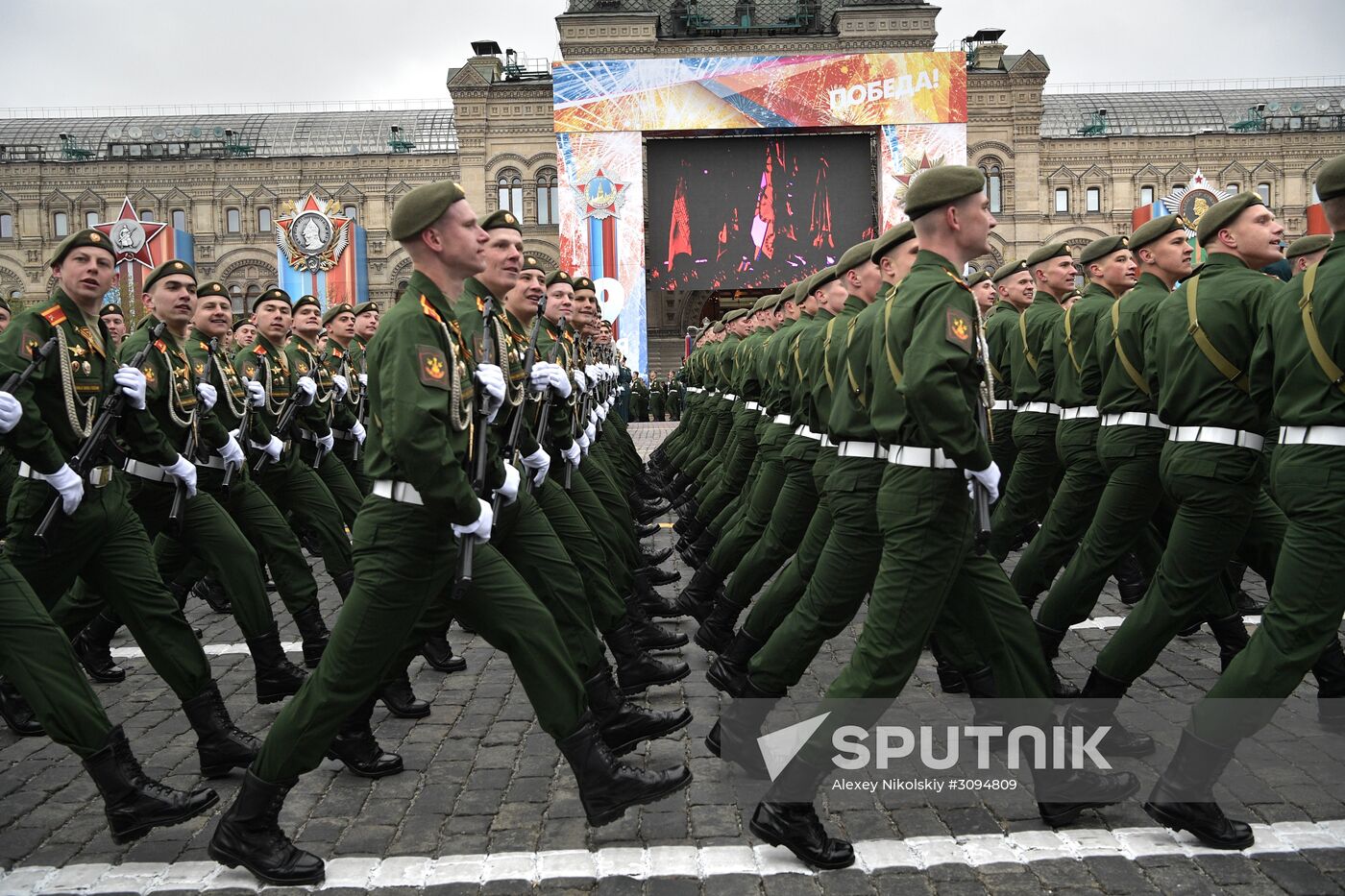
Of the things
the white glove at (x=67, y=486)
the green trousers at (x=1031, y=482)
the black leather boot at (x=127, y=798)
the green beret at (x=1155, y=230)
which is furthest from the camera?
the green trousers at (x=1031, y=482)

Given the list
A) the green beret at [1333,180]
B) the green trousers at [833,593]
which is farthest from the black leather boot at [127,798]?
the green beret at [1333,180]

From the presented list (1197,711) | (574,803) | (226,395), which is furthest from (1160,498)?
(226,395)

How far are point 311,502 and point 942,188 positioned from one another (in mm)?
4281

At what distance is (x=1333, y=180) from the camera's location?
358cm

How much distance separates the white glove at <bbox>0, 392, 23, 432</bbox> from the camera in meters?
3.92

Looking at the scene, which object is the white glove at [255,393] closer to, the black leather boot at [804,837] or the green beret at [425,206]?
the green beret at [425,206]

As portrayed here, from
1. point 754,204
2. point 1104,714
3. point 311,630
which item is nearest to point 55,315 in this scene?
point 311,630

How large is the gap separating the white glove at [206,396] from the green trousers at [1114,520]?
4251 millimetres

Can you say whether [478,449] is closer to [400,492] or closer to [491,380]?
[491,380]

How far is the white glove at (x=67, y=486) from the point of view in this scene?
4020mm

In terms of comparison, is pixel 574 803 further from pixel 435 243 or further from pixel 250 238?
pixel 250 238

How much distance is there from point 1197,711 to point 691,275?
111ft

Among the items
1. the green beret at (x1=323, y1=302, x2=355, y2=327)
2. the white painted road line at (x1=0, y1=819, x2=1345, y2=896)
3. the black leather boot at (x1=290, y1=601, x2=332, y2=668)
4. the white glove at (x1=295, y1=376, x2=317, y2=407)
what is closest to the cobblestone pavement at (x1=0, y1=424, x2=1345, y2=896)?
the white painted road line at (x1=0, y1=819, x2=1345, y2=896)

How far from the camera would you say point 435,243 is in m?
3.61
